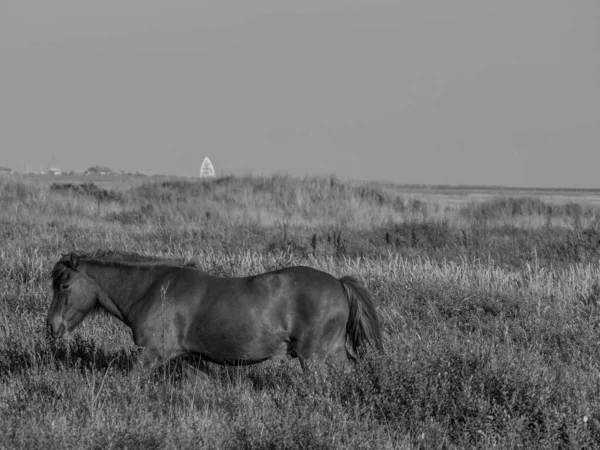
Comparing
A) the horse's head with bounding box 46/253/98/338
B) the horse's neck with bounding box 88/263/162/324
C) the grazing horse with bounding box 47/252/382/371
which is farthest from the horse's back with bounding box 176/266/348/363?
the horse's head with bounding box 46/253/98/338

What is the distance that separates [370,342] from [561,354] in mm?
2644

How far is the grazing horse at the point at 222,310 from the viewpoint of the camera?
689 centimetres

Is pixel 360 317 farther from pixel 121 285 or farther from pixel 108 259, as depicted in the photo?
pixel 108 259

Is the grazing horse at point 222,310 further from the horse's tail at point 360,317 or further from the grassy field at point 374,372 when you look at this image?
the grassy field at point 374,372

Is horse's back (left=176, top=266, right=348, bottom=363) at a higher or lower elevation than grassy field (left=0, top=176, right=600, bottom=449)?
higher

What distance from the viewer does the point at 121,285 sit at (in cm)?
730

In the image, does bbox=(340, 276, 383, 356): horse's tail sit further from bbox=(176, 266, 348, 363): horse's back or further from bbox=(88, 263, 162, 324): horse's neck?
bbox=(88, 263, 162, 324): horse's neck

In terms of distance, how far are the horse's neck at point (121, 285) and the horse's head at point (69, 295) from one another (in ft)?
0.29

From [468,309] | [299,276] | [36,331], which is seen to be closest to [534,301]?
[468,309]

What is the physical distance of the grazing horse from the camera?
22.6 ft

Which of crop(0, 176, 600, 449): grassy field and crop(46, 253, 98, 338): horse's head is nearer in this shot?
crop(0, 176, 600, 449): grassy field

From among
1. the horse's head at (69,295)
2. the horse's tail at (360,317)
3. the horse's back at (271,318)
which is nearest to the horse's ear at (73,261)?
the horse's head at (69,295)

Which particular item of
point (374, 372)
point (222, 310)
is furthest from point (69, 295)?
point (374, 372)

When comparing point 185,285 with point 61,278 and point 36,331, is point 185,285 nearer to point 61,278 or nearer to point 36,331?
point 61,278
